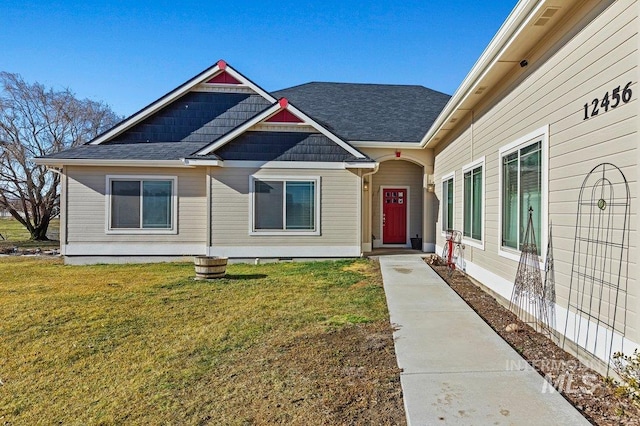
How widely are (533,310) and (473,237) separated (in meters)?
2.95

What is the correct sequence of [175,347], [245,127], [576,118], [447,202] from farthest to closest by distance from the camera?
[245,127], [447,202], [175,347], [576,118]

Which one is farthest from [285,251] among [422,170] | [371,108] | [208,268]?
[371,108]

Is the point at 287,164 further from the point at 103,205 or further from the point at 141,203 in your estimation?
the point at 103,205

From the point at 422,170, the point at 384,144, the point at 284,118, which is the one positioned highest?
the point at 284,118

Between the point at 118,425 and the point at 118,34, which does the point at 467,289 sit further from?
the point at 118,34

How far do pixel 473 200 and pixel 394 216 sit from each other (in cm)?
539

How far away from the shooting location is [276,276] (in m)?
8.32

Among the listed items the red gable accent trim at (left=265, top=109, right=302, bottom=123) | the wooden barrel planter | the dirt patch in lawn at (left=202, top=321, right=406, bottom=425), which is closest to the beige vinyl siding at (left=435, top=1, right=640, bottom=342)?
the dirt patch in lawn at (left=202, top=321, right=406, bottom=425)

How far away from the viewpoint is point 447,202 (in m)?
10.1

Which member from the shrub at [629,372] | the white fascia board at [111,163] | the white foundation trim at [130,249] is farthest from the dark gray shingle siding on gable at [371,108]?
the shrub at [629,372]

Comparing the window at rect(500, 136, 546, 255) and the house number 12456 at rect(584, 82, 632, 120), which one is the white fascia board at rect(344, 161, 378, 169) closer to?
the window at rect(500, 136, 546, 255)

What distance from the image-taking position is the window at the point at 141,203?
1048 cm

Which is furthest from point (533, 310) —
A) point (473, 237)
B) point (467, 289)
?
point (473, 237)

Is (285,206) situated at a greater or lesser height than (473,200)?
lesser
